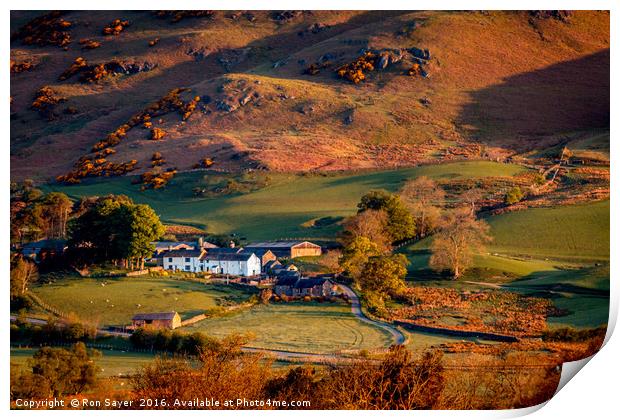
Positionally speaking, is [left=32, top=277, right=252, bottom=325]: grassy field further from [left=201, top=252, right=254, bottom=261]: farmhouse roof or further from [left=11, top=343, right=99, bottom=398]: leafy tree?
[left=11, top=343, right=99, bottom=398]: leafy tree

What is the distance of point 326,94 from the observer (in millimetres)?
79875

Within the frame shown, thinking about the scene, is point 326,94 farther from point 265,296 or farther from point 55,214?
point 265,296

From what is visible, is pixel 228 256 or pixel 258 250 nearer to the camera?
pixel 228 256

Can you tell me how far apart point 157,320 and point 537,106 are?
51.7 metres

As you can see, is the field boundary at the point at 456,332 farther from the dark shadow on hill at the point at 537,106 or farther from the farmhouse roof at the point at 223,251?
the dark shadow on hill at the point at 537,106

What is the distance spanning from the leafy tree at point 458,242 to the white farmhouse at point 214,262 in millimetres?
8876

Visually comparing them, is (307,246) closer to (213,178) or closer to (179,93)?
(213,178)

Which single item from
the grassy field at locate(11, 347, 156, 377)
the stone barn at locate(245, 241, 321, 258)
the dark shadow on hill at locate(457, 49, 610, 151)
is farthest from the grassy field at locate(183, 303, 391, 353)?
the dark shadow on hill at locate(457, 49, 610, 151)

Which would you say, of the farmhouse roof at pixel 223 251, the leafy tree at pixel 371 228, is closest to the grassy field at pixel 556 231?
the leafy tree at pixel 371 228

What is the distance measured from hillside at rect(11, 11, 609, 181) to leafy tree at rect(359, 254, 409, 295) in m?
21.9

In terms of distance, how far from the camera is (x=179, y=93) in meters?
79.5

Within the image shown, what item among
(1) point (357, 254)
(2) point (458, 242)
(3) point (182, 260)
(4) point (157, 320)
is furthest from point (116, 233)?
(2) point (458, 242)

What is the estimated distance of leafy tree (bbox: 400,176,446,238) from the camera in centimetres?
4881

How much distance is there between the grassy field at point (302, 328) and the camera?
2948 cm
